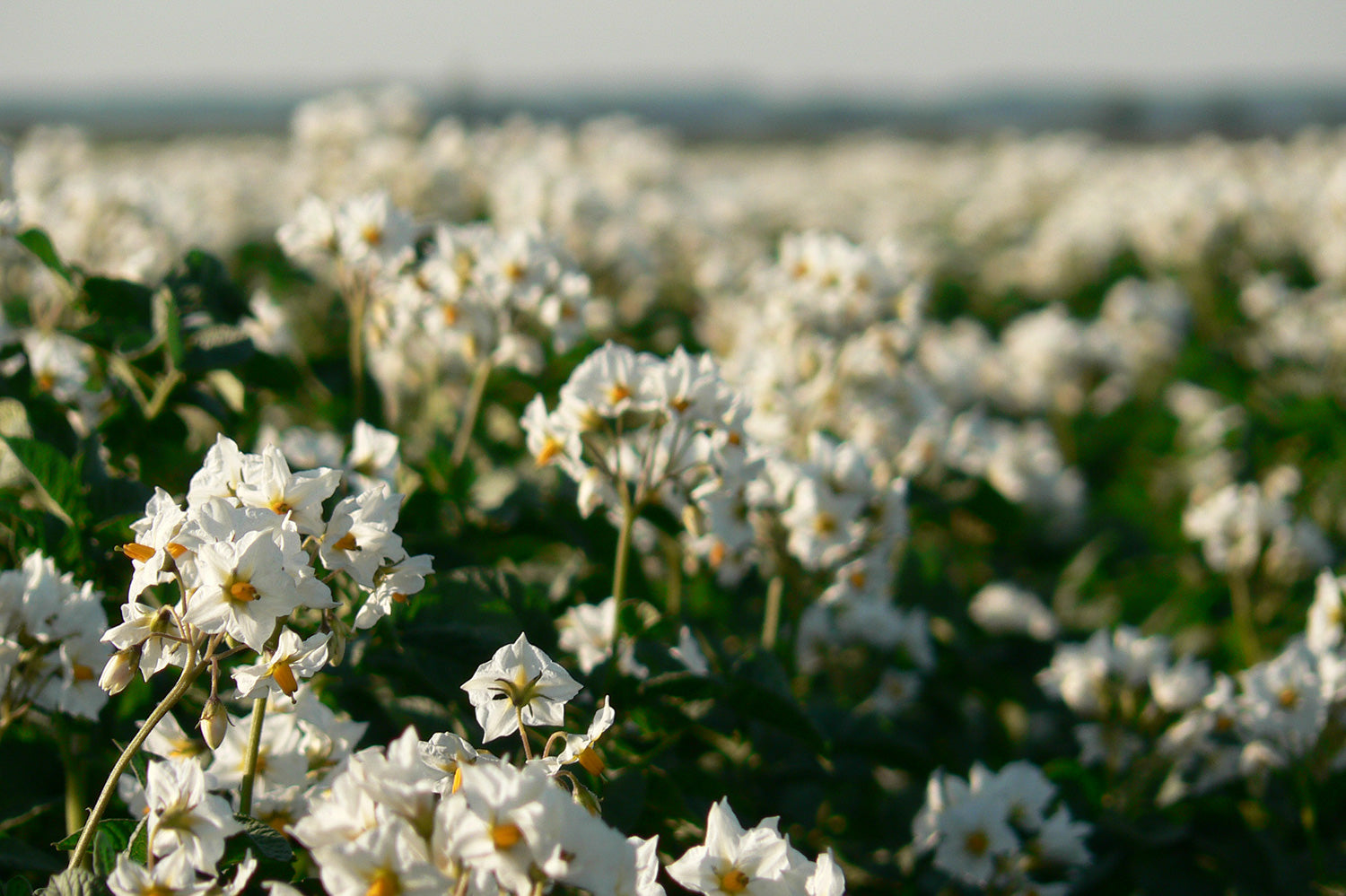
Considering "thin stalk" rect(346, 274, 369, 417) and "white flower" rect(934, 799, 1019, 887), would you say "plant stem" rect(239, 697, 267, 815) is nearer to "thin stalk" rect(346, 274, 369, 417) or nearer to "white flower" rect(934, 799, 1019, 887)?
"white flower" rect(934, 799, 1019, 887)

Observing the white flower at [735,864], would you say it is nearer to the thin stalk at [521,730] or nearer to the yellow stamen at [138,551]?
the thin stalk at [521,730]

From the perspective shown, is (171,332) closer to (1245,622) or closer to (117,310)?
(117,310)

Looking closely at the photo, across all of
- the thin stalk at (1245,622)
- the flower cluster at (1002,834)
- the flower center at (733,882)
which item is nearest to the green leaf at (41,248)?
the flower center at (733,882)

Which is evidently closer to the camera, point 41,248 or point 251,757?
point 251,757

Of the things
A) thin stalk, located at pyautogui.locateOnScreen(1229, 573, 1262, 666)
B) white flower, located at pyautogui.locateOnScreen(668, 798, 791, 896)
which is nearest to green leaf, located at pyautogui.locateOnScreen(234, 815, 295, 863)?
→ white flower, located at pyautogui.locateOnScreen(668, 798, 791, 896)

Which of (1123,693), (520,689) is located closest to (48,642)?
(520,689)
